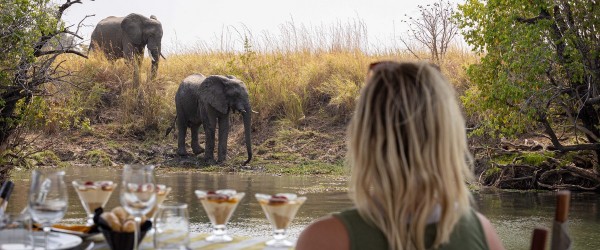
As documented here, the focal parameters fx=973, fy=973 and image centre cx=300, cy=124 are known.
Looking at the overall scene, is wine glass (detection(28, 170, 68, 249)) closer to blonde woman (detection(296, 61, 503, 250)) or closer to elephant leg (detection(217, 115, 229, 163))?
blonde woman (detection(296, 61, 503, 250))

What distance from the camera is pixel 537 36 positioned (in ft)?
36.7

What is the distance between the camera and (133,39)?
2225 cm

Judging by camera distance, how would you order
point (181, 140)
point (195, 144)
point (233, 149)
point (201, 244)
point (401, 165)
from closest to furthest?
point (401, 165)
point (201, 244)
point (181, 140)
point (195, 144)
point (233, 149)

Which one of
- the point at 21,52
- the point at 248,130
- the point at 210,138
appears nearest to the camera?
the point at 21,52

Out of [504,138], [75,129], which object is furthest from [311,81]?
[504,138]

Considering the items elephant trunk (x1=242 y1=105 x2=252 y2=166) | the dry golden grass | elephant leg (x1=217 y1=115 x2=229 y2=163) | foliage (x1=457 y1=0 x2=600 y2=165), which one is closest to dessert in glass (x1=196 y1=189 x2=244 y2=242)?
foliage (x1=457 y1=0 x2=600 y2=165)

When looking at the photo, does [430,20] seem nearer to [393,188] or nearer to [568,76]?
[568,76]

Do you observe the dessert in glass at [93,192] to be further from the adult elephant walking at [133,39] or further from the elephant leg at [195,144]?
the adult elephant walking at [133,39]

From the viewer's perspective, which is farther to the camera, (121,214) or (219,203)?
(219,203)

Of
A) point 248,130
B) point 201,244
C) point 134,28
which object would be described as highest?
point 134,28

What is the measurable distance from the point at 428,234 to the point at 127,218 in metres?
1.22

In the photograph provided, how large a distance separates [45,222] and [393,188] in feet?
4.05

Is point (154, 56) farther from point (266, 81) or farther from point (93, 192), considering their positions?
point (93, 192)

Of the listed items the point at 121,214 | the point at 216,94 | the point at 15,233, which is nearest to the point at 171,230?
the point at 15,233
